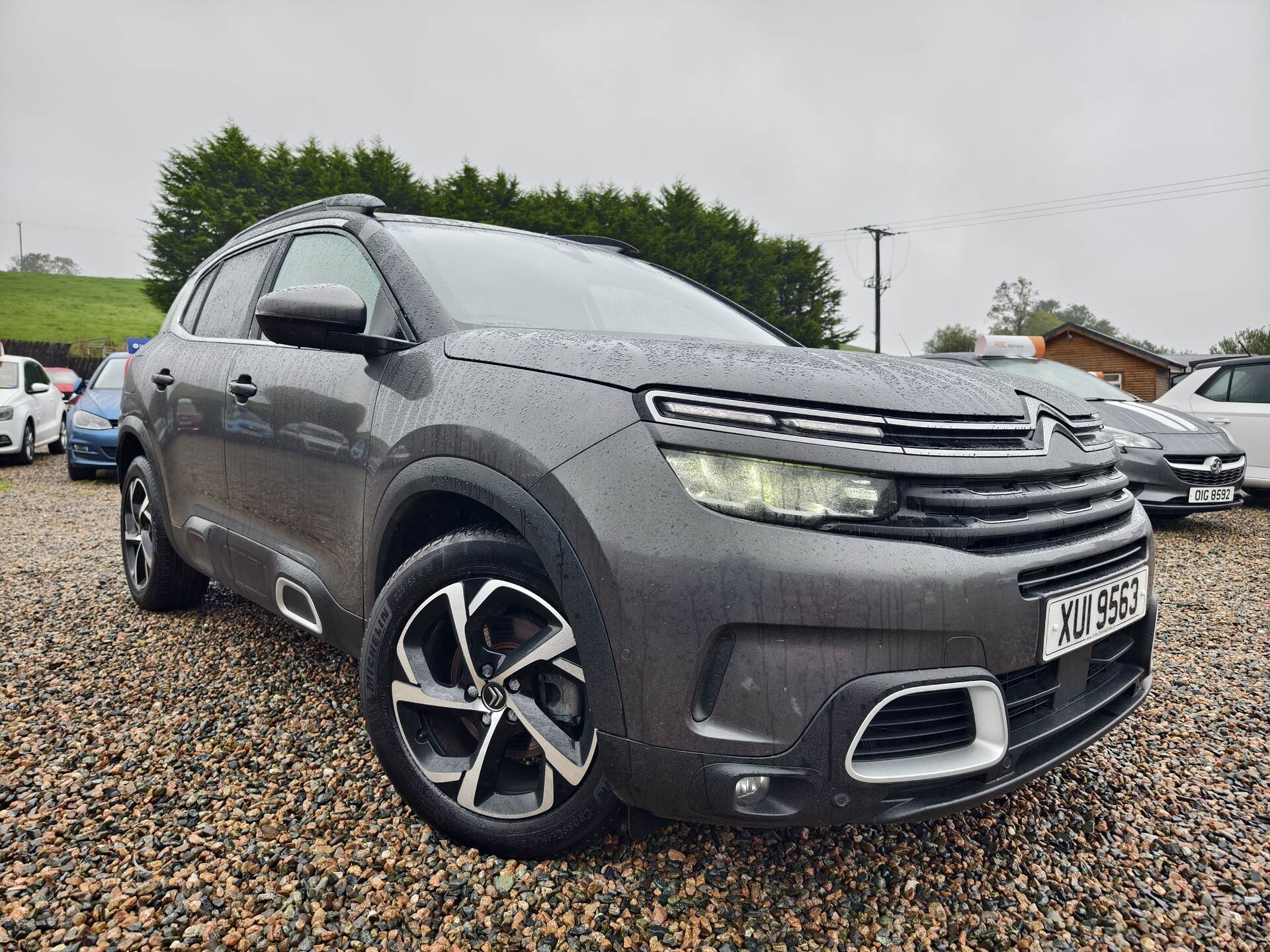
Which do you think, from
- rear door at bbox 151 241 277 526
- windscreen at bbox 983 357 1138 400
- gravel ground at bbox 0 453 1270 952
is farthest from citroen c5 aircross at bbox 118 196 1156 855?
windscreen at bbox 983 357 1138 400

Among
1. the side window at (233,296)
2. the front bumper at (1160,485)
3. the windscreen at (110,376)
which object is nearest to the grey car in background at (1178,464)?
the front bumper at (1160,485)

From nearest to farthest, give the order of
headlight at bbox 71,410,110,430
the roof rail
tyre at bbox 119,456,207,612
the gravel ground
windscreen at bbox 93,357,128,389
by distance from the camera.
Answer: the gravel ground < the roof rail < tyre at bbox 119,456,207,612 < headlight at bbox 71,410,110,430 < windscreen at bbox 93,357,128,389

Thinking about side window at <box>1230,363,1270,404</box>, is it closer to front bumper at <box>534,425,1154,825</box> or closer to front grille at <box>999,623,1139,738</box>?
front grille at <box>999,623,1139,738</box>

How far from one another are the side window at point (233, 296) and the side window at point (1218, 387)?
28.9ft

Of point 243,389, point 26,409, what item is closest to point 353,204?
point 243,389

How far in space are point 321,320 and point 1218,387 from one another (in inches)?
356

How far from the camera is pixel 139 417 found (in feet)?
11.6

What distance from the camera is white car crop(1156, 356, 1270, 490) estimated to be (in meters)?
7.52

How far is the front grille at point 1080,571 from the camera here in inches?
58.9

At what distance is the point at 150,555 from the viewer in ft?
11.7

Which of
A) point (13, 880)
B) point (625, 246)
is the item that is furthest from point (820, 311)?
point (13, 880)

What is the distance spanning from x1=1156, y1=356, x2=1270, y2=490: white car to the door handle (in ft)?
27.6

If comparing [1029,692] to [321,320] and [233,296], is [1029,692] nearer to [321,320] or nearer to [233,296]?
[321,320]

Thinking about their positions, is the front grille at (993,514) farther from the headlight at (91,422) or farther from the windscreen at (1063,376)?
the headlight at (91,422)
